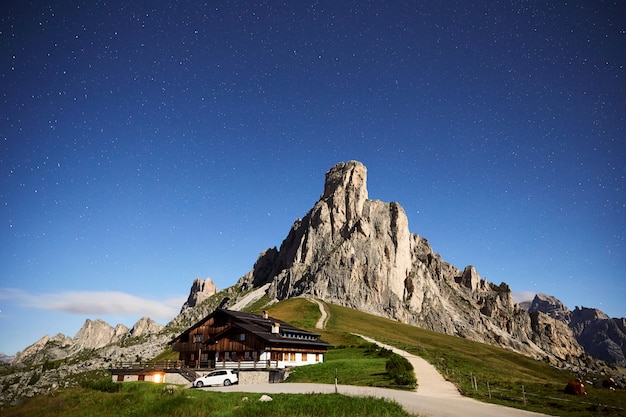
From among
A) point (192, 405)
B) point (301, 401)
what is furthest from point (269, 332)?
point (301, 401)

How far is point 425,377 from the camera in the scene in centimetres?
4038

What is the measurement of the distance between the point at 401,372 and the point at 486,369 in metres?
34.1

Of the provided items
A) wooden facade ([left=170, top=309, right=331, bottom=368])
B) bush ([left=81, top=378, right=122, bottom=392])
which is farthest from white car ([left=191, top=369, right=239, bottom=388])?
bush ([left=81, top=378, right=122, bottom=392])

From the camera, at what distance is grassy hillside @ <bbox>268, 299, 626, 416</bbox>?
90.8 feet

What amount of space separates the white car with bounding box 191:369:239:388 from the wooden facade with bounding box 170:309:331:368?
719 cm

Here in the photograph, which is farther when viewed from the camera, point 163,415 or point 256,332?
point 256,332

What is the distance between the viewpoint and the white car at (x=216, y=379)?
1689 inches

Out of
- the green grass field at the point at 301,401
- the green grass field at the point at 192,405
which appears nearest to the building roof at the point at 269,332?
the green grass field at the point at 301,401

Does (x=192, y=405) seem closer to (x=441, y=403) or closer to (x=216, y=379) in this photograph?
(x=216, y=379)

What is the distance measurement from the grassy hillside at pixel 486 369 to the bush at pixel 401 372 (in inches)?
172

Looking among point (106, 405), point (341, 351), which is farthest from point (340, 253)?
point (106, 405)

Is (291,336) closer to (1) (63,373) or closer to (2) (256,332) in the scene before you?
(2) (256,332)

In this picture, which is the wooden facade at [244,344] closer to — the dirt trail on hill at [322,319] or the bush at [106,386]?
the bush at [106,386]

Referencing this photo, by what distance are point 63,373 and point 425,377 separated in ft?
306
